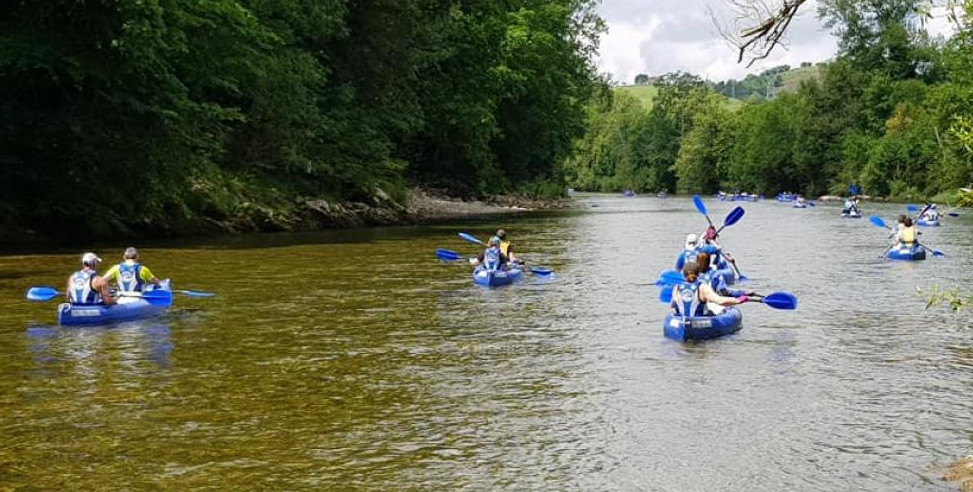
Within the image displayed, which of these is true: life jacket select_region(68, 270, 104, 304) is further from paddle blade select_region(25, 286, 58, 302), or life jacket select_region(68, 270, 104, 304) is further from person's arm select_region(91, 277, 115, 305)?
paddle blade select_region(25, 286, 58, 302)

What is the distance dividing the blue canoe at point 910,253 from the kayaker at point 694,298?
12.5 metres

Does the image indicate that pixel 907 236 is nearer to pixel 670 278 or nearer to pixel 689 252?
pixel 689 252

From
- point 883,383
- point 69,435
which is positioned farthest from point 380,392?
point 883,383

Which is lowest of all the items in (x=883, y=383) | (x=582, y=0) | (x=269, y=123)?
(x=883, y=383)

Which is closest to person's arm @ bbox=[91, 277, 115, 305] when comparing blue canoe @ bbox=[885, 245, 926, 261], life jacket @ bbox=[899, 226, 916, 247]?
blue canoe @ bbox=[885, 245, 926, 261]

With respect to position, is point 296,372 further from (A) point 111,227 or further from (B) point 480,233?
(B) point 480,233

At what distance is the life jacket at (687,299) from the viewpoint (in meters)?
13.1

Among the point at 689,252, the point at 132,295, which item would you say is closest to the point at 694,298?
the point at 689,252

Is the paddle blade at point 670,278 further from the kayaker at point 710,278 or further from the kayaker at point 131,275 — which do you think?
the kayaker at point 131,275

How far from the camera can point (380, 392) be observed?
981cm

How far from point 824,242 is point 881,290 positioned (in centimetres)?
1228

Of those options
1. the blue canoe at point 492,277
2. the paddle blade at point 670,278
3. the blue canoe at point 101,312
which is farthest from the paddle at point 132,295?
the paddle blade at point 670,278

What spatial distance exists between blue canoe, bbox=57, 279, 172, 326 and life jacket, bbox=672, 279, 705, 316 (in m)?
7.41

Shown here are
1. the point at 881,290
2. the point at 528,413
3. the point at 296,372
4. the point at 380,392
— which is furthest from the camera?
the point at 881,290
